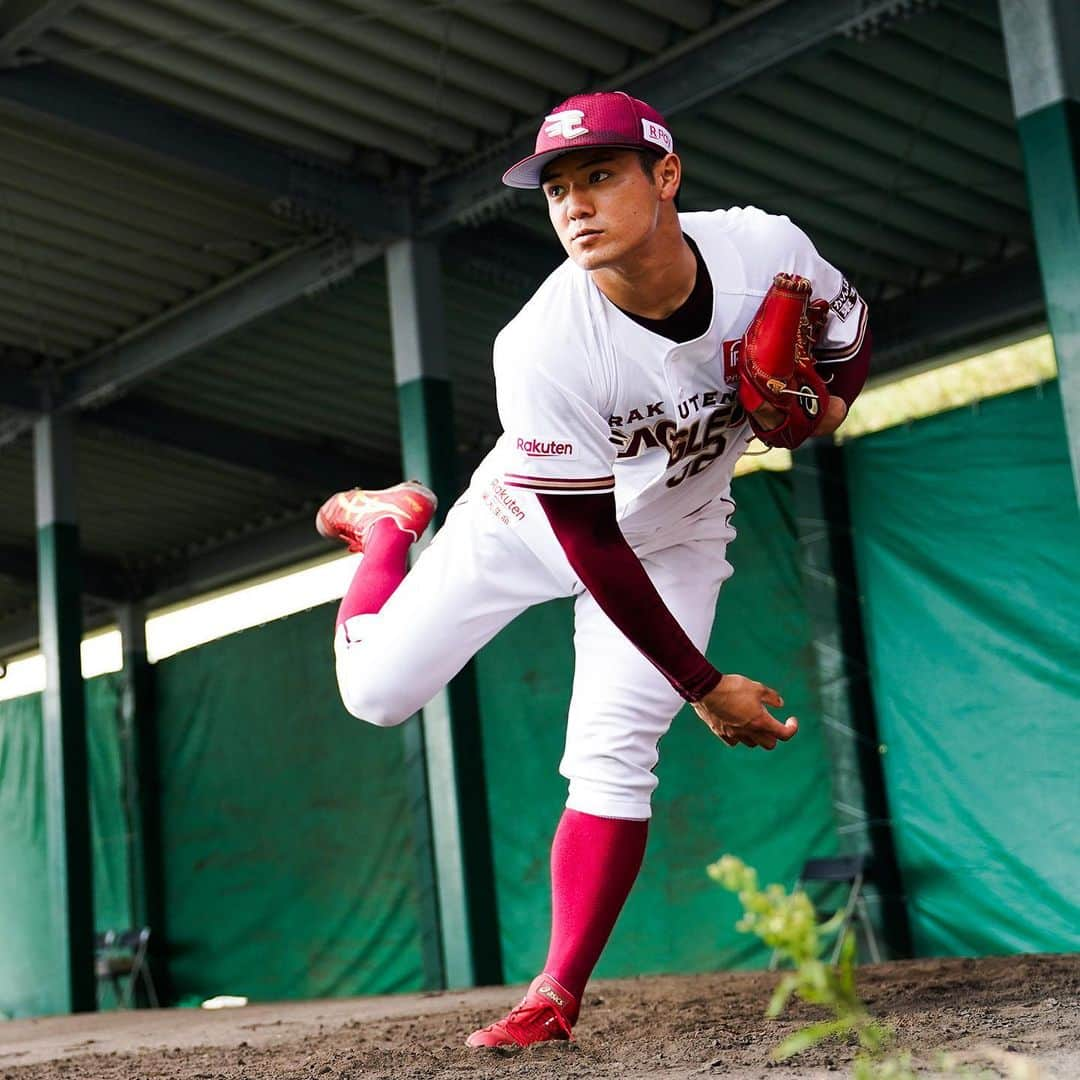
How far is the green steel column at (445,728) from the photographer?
6938 mm

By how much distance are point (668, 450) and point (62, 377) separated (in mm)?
8166

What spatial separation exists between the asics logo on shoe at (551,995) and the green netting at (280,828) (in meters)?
7.93

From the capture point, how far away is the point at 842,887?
8086 mm

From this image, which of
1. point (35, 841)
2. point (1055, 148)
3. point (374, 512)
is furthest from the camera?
point (35, 841)

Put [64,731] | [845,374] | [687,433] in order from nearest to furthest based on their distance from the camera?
[687,433], [845,374], [64,731]

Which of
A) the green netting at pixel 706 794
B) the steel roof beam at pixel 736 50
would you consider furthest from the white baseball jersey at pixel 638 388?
the green netting at pixel 706 794

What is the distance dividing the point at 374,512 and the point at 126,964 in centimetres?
992

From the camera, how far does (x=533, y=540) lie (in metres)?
2.70

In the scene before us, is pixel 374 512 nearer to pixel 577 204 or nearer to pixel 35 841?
pixel 577 204

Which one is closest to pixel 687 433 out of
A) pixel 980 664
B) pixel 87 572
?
pixel 980 664

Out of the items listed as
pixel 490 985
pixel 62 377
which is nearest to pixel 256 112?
pixel 62 377

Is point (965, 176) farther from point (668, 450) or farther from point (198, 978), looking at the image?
point (198, 978)

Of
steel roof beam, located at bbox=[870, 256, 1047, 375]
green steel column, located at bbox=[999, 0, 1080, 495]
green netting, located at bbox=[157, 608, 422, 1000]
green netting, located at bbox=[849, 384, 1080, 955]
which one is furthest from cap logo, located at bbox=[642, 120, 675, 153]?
green netting, located at bbox=[157, 608, 422, 1000]

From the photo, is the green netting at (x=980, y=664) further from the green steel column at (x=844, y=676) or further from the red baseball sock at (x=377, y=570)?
the red baseball sock at (x=377, y=570)
